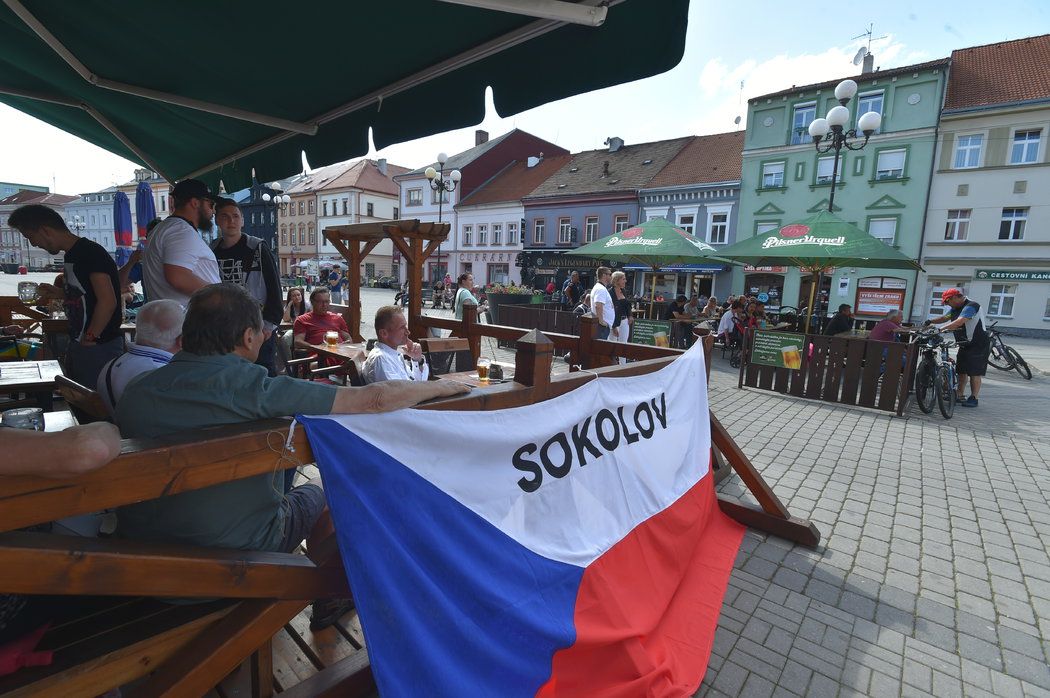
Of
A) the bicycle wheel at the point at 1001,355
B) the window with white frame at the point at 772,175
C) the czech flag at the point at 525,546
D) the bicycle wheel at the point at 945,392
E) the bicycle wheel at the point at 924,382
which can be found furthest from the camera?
the window with white frame at the point at 772,175

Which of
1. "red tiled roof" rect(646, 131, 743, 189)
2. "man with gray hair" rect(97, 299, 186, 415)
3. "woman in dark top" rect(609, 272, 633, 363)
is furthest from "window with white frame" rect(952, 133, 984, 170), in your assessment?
"man with gray hair" rect(97, 299, 186, 415)

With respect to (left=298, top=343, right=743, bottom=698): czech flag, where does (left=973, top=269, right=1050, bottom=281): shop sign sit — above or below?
above

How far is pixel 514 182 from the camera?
3766cm

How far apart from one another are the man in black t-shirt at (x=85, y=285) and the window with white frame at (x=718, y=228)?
89.0 ft

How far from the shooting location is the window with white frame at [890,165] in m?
22.7

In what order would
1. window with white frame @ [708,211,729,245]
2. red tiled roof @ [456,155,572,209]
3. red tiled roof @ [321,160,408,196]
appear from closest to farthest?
window with white frame @ [708,211,729,245] → red tiled roof @ [456,155,572,209] → red tiled roof @ [321,160,408,196]

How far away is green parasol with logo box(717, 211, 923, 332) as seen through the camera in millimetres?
8398

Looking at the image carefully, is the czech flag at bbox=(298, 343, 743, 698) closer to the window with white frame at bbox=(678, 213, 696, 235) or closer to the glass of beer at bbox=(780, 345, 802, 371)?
the glass of beer at bbox=(780, 345, 802, 371)

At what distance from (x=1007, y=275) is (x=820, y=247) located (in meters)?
20.5

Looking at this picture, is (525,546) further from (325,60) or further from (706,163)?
(706,163)

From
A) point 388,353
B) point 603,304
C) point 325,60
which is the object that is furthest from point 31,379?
point 603,304

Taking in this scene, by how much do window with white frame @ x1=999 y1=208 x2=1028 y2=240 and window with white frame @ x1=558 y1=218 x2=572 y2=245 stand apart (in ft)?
67.0

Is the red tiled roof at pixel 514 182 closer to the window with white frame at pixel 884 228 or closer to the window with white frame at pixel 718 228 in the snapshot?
the window with white frame at pixel 718 228

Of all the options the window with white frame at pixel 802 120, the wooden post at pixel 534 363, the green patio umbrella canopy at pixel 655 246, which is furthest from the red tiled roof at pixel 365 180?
the wooden post at pixel 534 363
